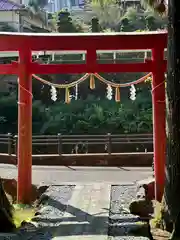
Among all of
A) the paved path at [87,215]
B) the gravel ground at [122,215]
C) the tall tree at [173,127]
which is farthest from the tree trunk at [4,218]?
the tall tree at [173,127]

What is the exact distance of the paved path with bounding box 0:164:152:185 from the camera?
1073 cm

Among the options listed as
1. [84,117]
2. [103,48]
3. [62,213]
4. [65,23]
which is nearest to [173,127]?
[62,213]

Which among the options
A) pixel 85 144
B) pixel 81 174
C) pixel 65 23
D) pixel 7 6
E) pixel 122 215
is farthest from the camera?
pixel 7 6

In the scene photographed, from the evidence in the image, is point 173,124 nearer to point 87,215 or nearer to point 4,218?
point 87,215

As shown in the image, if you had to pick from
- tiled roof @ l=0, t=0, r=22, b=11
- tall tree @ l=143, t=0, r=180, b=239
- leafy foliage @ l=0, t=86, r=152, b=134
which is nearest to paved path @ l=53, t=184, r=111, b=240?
tall tree @ l=143, t=0, r=180, b=239

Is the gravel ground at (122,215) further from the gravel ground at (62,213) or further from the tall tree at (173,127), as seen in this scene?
the tall tree at (173,127)

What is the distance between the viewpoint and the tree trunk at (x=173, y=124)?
649cm

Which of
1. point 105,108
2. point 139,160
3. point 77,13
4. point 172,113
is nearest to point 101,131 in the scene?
point 105,108

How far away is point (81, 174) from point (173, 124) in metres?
5.40

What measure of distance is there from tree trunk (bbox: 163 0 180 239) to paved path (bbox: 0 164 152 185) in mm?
3832

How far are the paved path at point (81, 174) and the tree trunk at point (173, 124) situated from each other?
383cm

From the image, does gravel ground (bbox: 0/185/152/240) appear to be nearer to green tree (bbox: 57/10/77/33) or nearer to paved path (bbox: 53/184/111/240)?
paved path (bbox: 53/184/111/240)

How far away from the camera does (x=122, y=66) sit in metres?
8.56

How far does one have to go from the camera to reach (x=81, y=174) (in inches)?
454
